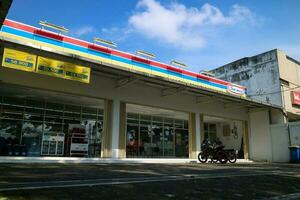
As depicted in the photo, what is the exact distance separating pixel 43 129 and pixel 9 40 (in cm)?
857

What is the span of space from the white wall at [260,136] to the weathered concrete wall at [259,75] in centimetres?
265

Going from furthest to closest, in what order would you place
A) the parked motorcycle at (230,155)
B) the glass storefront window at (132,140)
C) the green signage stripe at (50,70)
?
the glass storefront window at (132,140) → the parked motorcycle at (230,155) → the green signage stripe at (50,70)

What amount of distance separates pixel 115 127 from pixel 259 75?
1701 cm

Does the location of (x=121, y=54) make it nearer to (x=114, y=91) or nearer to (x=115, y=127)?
(x=114, y=91)

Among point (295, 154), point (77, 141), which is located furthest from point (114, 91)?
point (295, 154)

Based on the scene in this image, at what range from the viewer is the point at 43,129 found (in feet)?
57.5

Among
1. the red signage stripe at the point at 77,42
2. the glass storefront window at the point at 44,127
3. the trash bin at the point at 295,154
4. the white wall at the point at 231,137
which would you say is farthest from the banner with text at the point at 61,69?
the white wall at the point at 231,137

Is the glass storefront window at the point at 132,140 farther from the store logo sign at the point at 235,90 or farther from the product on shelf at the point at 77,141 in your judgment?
the store logo sign at the point at 235,90

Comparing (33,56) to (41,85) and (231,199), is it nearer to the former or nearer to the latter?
(41,85)

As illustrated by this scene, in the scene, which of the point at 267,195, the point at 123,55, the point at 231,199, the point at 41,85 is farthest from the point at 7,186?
the point at 123,55

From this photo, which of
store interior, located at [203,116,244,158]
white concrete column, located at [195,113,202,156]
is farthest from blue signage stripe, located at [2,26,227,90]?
store interior, located at [203,116,244,158]

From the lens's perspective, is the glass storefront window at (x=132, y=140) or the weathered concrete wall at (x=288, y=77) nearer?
the glass storefront window at (x=132, y=140)

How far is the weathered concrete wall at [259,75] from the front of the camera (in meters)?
25.4

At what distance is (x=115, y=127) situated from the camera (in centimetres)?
1485
